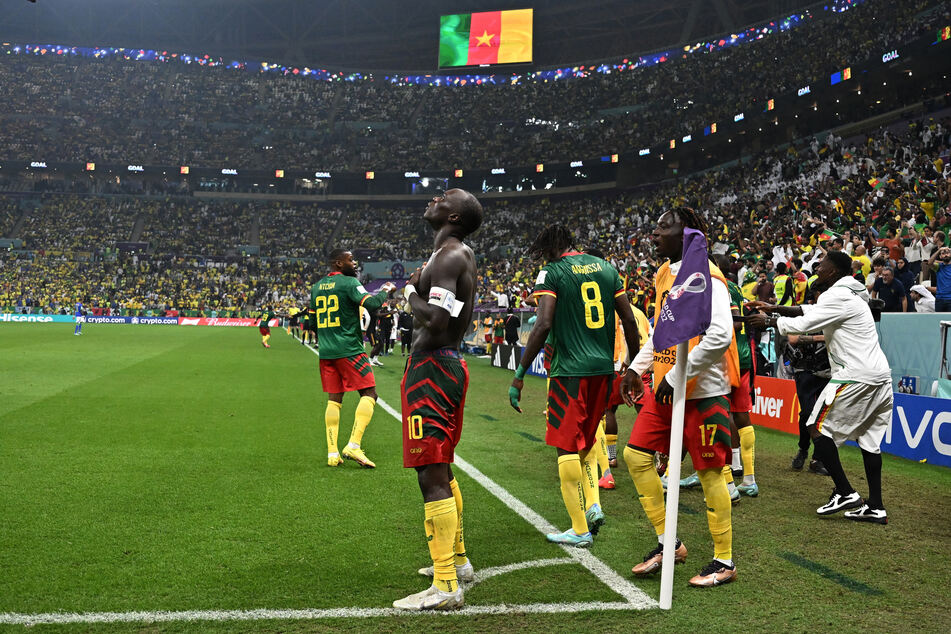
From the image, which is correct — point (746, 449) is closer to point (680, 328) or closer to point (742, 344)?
point (742, 344)

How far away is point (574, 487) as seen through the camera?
16.0ft

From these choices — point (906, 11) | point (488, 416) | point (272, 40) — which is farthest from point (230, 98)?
point (488, 416)

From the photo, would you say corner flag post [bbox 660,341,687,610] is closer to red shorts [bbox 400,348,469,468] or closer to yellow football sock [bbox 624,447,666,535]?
yellow football sock [bbox 624,447,666,535]

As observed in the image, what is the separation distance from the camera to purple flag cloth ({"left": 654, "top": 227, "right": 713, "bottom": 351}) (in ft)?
12.6

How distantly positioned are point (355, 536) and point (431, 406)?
163 centimetres

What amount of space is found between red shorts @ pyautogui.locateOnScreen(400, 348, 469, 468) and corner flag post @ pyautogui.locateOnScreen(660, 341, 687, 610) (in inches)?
46.5

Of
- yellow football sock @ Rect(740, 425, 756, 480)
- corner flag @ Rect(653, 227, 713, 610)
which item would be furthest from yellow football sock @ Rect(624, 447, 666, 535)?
yellow football sock @ Rect(740, 425, 756, 480)

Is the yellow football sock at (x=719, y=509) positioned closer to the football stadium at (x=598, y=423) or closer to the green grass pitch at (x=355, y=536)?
the football stadium at (x=598, y=423)

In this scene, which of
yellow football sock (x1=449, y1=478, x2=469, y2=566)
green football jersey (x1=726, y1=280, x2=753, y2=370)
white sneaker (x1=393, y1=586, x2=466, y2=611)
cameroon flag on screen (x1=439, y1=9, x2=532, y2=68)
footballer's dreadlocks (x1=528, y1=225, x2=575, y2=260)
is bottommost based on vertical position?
white sneaker (x1=393, y1=586, x2=466, y2=611)

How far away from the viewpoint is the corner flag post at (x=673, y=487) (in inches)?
147

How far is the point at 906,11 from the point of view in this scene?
101 ft

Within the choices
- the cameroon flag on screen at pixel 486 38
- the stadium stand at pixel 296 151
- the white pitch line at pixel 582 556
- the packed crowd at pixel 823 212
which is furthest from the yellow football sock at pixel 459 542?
the cameroon flag on screen at pixel 486 38

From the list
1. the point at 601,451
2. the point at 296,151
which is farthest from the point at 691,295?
the point at 296,151

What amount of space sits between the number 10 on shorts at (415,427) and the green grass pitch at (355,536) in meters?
0.91
